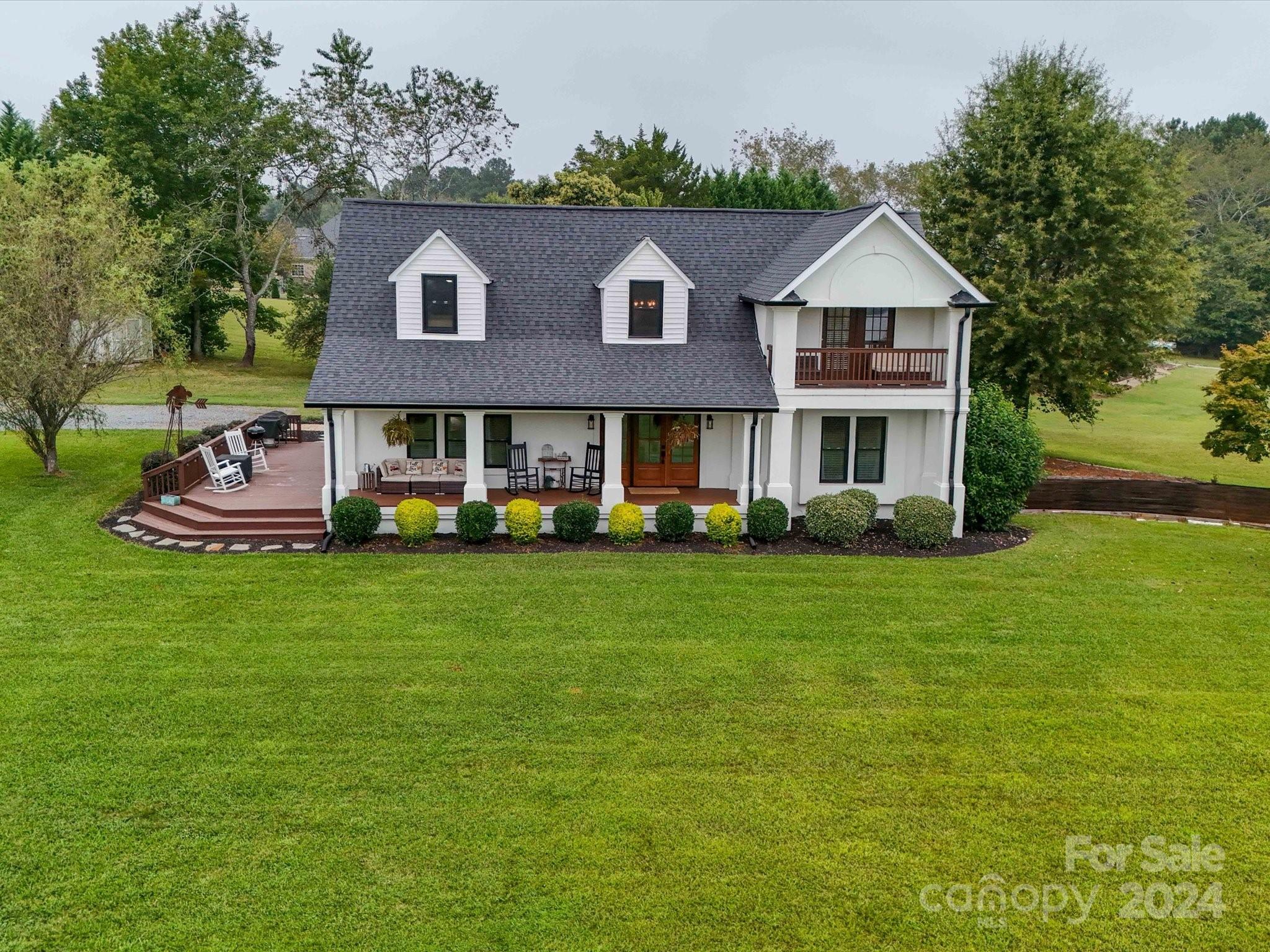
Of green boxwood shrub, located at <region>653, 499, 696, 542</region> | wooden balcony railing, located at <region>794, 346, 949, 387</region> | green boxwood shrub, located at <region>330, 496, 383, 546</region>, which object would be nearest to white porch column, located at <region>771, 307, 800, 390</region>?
wooden balcony railing, located at <region>794, 346, 949, 387</region>

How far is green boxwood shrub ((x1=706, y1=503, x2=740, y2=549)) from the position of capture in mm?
19828

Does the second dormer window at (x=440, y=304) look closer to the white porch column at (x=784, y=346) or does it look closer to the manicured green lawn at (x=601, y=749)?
the manicured green lawn at (x=601, y=749)

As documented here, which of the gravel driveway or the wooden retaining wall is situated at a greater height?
the gravel driveway

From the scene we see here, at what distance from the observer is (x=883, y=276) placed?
20.6 meters

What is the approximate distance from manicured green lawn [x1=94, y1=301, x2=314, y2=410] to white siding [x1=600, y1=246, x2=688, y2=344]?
1930cm

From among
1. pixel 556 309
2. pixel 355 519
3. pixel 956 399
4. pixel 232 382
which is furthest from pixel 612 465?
pixel 232 382

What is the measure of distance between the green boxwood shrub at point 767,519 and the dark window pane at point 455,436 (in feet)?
21.2

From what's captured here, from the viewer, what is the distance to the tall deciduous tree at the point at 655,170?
4969 cm

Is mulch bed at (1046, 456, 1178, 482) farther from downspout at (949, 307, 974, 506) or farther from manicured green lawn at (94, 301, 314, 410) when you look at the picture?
manicured green lawn at (94, 301, 314, 410)

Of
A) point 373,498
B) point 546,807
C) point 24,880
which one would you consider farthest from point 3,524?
point 546,807

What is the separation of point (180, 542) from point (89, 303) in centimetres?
667

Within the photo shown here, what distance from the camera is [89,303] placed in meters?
21.9

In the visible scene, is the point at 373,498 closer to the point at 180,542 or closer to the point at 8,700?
the point at 180,542

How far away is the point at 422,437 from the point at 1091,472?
20.4 meters
